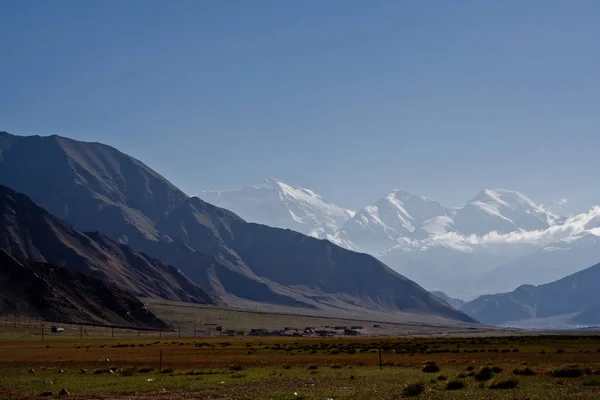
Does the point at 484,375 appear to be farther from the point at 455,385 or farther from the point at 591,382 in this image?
the point at 591,382

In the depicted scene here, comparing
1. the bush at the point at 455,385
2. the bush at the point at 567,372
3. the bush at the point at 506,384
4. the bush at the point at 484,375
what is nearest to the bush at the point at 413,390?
the bush at the point at 455,385

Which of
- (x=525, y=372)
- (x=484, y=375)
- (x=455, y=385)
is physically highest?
(x=455, y=385)

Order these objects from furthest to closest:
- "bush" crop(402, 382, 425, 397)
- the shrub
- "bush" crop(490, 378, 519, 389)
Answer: the shrub
"bush" crop(490, 378, 519, 389)
"bush" crop(402, 382, 425, 397)

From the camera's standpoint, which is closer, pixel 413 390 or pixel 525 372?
pixel 413 390

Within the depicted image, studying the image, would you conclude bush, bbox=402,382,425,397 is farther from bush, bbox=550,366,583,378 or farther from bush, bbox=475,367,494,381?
bush, bbox=550,366,583,378

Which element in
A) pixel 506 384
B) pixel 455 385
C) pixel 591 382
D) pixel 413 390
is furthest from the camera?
pixel 591 382

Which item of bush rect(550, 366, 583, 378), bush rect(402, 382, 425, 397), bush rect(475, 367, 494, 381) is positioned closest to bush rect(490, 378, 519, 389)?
bush rect(475, 367, 494, 381)

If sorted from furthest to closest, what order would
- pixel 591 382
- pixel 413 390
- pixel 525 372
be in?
1. pixel 525 372
2. pixel 591 382
3. pixel 413 390

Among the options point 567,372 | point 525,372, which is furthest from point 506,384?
point 525,372

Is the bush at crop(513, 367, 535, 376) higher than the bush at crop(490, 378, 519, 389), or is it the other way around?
the bush at crop(490, 378, 519, 389)

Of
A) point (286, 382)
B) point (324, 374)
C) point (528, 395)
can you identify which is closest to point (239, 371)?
point (324, 374)

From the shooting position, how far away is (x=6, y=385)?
44.9 meters

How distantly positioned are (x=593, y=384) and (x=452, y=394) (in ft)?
30.0

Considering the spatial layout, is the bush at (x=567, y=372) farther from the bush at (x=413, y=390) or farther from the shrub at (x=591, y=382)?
the bush at (x=413, y=390)
